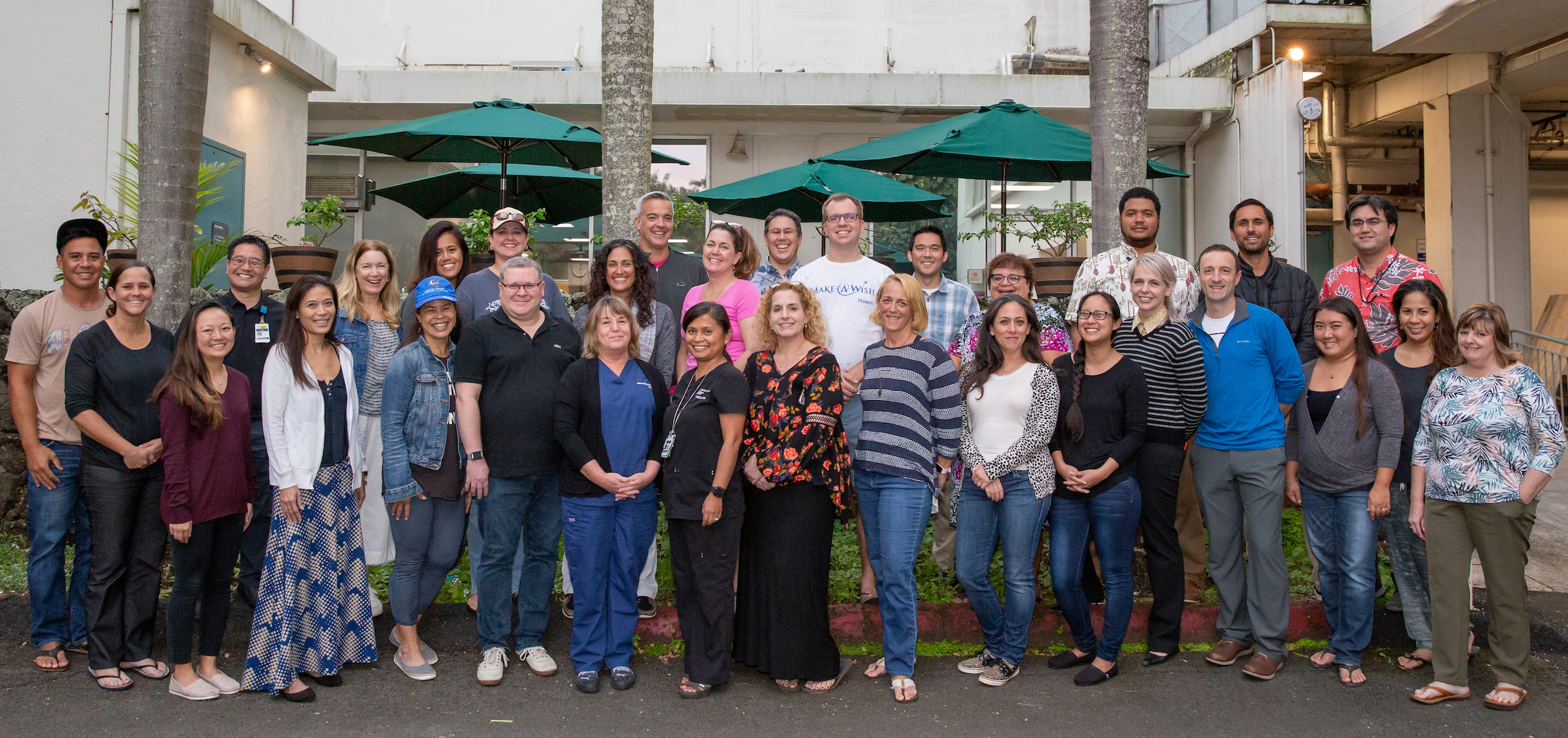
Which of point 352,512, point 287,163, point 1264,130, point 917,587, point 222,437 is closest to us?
point 222,437

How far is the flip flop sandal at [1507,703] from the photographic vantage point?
14.4 ft

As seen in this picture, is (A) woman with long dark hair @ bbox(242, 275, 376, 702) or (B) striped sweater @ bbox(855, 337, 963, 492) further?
(B) striped sweater @ bbox(855, 337, 963, 492)

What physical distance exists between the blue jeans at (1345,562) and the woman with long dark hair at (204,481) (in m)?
4.99

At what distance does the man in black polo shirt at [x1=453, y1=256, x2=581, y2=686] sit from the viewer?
4.65 m

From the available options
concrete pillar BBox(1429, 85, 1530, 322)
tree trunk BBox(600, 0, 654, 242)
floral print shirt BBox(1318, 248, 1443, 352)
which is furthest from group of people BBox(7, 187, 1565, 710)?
concrete pillar BBox(1429, 85, 1530, 322)

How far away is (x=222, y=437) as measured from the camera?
14.5 feet

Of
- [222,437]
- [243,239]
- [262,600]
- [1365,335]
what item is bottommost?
[262,600]

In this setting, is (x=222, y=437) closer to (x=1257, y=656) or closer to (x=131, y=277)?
(x=131, y=277)

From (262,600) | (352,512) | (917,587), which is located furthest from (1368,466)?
(262,600)

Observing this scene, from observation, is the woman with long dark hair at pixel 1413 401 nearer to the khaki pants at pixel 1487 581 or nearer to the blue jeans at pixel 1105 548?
the khaki pants at pixel 1487 581

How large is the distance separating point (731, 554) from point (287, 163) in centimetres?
844

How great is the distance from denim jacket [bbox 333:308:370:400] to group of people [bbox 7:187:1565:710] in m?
0.02

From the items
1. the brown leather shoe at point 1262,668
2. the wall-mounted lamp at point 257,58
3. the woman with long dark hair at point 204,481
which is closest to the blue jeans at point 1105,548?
the brown leather shoe at point 1262,668

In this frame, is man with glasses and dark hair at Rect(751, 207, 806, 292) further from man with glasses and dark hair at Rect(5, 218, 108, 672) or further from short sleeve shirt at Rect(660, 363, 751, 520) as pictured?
man with glasses and dark hair at Rect(5, 218, 108, 672)
